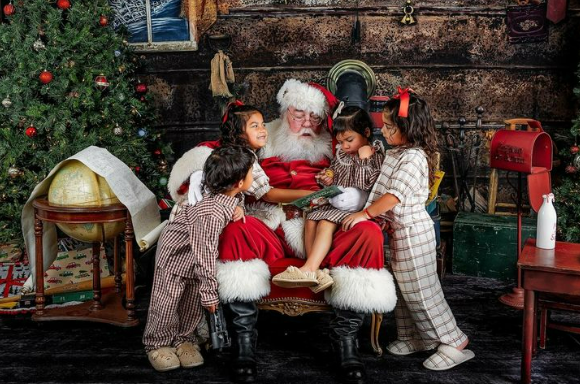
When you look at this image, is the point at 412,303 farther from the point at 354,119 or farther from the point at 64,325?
the point at 64,325

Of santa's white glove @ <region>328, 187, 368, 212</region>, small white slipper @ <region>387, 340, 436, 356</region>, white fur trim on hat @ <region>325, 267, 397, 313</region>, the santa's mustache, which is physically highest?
the santa's mustache

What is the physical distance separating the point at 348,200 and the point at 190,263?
103 centimetres

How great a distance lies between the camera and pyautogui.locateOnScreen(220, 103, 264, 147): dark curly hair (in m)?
4.10

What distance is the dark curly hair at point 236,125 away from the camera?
13.5 feet

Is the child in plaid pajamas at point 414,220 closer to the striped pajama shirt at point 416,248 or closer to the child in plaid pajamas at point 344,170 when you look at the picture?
the striped pajama shirt at point 416,248

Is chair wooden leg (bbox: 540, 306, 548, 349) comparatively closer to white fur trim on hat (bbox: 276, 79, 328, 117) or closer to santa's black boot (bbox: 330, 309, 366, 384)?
santa's black boot (bbox: 330, 309, 366, 384)

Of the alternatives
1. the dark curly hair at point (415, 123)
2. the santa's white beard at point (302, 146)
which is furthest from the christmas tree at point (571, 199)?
the santa's white beard at point (302, 146)

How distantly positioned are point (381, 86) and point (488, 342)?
338 centimetres

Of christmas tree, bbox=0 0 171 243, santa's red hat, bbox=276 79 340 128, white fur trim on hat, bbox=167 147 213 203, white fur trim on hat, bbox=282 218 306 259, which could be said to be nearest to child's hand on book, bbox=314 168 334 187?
white fur trim on hat, bbox=282 218 306 259

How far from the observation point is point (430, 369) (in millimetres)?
3727

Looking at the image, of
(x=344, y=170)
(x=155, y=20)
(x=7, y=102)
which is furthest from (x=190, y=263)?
(x=155, y=20)

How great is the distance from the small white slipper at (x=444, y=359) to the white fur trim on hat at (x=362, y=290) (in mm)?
450

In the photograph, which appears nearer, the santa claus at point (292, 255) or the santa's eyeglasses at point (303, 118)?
the santa claus at point (292, 255)

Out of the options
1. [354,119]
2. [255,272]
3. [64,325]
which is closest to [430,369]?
[255,272]
